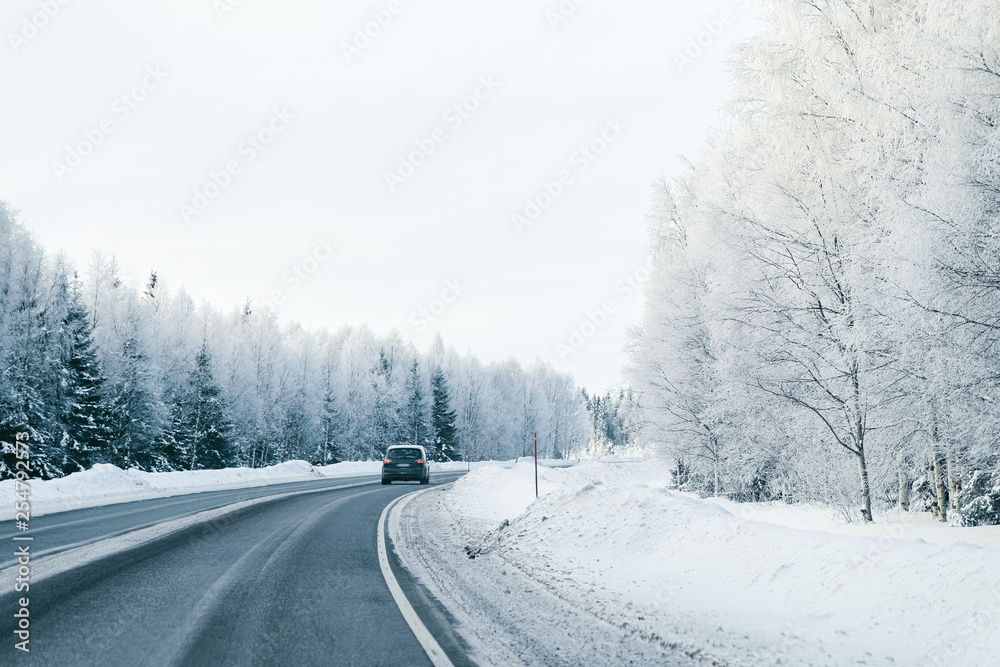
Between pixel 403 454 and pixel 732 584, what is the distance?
78.1 feet

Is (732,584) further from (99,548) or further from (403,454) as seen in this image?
(403,454)

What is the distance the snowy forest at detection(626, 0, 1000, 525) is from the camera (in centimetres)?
809

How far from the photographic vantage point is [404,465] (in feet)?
96.2

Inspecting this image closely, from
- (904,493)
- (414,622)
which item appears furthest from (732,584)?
(904,493)

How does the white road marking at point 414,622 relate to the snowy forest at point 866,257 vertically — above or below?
below

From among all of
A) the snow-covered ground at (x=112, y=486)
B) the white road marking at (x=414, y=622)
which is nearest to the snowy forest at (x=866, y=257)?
the white road marking at (x=414, y=622)

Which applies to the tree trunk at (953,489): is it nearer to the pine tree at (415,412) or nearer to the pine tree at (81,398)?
the pine tree at (81,398)

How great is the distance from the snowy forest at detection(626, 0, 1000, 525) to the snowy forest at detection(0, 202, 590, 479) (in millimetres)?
30386

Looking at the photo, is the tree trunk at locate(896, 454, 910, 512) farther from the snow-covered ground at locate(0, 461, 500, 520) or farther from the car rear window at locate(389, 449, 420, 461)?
the car rear window at locate(389, 449, 420, 461)

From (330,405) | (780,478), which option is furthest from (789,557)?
(330,405)

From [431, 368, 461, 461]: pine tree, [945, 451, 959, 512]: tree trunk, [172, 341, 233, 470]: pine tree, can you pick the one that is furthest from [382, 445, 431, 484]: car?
[431, 368, 461, 461]: pine tree

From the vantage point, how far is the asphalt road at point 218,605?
4934 millimetres

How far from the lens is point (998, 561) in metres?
5.39

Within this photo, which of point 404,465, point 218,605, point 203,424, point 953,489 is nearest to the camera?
point 218,605
